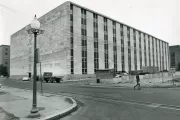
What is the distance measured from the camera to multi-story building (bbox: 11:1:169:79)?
4691 cm

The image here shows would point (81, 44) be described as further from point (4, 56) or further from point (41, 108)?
point (4, 56)

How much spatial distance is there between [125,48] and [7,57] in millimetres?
95509

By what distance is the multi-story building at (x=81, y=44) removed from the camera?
46.9 meters

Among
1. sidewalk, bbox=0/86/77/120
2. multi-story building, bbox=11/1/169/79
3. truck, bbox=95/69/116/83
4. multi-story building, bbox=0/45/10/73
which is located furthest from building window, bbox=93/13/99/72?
multi-story building, bbox=0/45/10/73

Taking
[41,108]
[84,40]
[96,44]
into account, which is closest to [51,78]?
[84,40]

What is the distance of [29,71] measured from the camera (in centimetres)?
A: 6462

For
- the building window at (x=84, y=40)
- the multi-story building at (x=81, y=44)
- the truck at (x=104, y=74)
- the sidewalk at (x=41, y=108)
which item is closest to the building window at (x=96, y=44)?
the multi-story building at (x=81, y=44)

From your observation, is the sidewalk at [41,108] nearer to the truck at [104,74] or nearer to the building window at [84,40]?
the truck at [104,74]

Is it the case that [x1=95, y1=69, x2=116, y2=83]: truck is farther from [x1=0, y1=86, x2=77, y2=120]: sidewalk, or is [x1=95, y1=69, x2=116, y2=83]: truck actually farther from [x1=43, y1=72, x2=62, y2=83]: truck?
[x1=0, y1=86, x2=77, y2=120]: sidewalk

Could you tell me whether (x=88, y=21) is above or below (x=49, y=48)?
above

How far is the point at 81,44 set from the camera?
4912 cm

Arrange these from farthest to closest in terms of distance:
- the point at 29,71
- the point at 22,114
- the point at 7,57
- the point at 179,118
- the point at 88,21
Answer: the point at 7,57
the point at 29,71
the point at 88,21
the point at 22,114
the point at 179,118

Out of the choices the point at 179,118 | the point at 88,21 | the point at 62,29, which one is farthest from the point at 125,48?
the point at 179,118

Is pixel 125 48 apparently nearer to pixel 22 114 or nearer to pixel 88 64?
pixel 88 64
